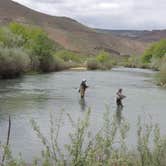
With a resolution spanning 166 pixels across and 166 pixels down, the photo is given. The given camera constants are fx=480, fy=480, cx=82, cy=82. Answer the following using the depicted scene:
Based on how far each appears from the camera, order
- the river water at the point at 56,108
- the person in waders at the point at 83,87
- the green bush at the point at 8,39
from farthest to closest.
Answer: the green bush at the point at 8,39
the person in waders at the point at 83,87
the river water at the point at 56,108

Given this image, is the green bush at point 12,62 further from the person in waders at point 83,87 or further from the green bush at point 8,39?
the person in waders at point 83,87

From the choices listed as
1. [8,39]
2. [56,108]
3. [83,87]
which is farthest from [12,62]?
[56,108]

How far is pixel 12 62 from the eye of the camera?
2272 inches

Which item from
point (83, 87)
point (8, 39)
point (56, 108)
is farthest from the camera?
point (8, 39)

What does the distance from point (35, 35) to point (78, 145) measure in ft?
244

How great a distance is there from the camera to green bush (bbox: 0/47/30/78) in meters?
55.5

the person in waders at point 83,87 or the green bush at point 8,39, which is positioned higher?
the green bush at point 8,39

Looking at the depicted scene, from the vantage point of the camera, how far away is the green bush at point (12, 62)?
2184 inches

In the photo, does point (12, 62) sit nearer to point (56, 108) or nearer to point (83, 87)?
point (83, 87)

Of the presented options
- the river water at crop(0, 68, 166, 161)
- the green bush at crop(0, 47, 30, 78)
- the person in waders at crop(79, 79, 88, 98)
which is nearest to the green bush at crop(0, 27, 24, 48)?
the green bush at crop(0, 47, 30, 78)

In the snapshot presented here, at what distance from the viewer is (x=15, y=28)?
79500mm

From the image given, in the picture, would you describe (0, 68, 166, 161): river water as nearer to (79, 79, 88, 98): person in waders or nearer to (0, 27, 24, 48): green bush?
(79, 79, 88, 98): person in waders

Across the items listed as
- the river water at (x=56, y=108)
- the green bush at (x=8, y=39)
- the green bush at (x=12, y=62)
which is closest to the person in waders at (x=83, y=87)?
the river water at (x=56, y=108)

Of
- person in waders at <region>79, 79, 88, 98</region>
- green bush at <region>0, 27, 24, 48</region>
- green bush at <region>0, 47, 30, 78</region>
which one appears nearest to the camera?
person in waders at <region>79, 79, 88, 98</region>
